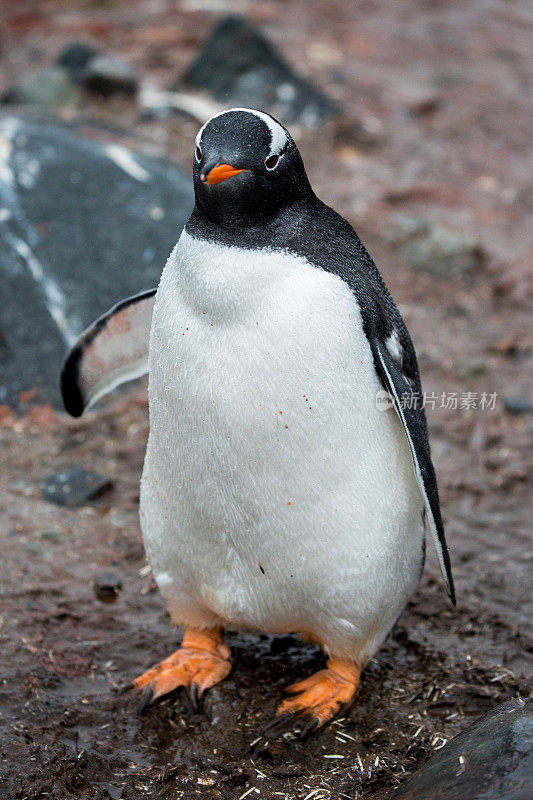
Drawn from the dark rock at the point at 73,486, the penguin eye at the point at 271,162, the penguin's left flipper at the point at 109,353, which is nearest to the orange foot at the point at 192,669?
the penguin's left flipper at the point at 109,353

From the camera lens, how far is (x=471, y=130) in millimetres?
7539

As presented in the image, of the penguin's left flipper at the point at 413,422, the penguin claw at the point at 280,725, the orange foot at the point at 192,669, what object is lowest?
the orange foot at the point at 192,669

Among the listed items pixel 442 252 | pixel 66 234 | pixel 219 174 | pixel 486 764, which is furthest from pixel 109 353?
pixel 442 252

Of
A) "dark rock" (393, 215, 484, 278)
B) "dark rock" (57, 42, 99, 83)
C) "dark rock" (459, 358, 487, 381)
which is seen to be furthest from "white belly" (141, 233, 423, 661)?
"dark rock" (57, 42, 99, 83)

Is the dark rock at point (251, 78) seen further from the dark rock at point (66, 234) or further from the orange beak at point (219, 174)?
the orange beak at point (219, 174)

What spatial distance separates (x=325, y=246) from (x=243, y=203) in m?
0.27

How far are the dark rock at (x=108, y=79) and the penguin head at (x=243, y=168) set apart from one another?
17.0 feet

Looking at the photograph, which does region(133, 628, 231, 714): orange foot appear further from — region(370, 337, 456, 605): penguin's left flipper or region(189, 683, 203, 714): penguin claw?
region(370, 337, 456, 605): penguin's left flipper

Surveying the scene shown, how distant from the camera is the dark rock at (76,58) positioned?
7238mm

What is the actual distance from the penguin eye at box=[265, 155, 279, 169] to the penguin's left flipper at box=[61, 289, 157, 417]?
74 centimetres

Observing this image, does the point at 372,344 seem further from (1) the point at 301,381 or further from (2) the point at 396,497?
(2) the point at 396,497

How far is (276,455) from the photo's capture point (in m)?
2.41

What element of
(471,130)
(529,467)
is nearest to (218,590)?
(529,467)

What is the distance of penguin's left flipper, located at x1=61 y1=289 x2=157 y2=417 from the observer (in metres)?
2.96
